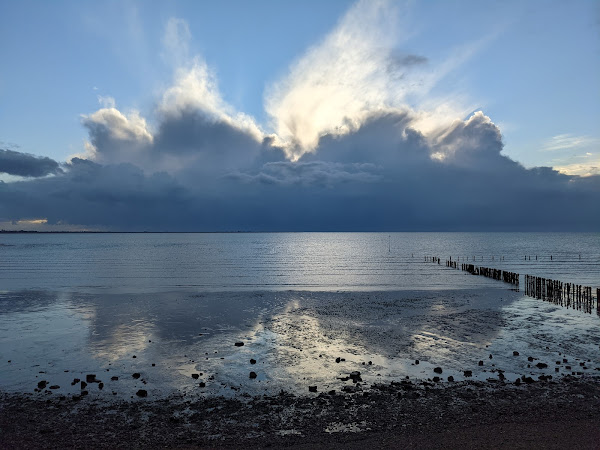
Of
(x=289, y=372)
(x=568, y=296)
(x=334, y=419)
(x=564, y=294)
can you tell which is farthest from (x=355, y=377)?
(x=564, y=294)

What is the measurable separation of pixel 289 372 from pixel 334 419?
192 inches

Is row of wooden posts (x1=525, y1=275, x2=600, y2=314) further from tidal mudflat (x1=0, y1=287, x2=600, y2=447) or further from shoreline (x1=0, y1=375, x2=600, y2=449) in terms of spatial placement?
shoreline (x1=0, y1=375, x2=600, y2=449)

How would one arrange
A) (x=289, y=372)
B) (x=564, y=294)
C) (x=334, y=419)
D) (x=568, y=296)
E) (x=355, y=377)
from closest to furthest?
1. (x=334, y=419)
2. (x=355, y=377)
3. (x=289, y=372)
4. (x=568, y=296)
5. (x=564, y=294)

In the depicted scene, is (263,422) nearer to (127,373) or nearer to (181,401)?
(181,401)

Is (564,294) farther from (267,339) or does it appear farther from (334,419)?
(334,419)

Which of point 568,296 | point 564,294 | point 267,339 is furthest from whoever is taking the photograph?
point 564,294

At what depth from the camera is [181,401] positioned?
1421 centimetres

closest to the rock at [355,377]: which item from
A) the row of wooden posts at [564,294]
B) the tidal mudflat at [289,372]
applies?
the tidal mudflat at [289,372]

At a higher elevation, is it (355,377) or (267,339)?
(355,377)

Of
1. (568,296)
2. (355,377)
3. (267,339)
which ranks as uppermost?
(568,296)

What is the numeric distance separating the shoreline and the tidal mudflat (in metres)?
0.07

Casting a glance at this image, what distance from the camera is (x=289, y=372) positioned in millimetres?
17234

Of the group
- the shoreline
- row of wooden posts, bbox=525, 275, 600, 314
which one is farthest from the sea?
row of wooden posts, bbox=525, 275, 600, 314

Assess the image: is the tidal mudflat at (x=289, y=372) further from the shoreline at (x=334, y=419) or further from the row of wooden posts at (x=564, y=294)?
the row of wooden posts at (x=564, y=294)
